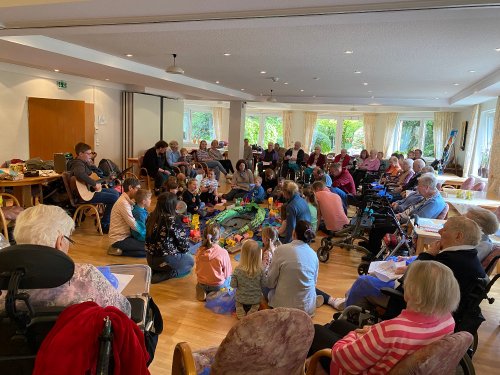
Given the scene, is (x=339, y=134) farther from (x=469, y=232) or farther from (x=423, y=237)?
(x=469, y=232)

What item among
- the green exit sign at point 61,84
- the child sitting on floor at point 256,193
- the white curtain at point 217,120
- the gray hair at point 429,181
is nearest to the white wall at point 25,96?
the green exit sign at point 61,84

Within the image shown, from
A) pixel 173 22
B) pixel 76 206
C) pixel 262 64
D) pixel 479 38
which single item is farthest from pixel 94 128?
pixel 479 38

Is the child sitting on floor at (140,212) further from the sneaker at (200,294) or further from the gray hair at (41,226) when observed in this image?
the gray hair at (41,226)

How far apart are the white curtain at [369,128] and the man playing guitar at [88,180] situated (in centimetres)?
1122

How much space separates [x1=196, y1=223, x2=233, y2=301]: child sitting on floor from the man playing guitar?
247 cm

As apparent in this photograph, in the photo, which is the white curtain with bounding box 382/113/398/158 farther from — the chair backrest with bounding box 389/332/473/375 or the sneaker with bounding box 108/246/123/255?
the chair backrest with bounding box 389/332/473/375

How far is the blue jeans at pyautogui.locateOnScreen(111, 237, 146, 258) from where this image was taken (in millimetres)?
4480

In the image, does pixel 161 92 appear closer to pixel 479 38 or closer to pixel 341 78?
pixel 341 78

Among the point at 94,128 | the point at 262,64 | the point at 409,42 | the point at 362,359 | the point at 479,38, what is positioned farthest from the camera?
the point at 94,128

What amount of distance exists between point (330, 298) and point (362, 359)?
195 centimetres

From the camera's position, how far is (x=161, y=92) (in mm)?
10922

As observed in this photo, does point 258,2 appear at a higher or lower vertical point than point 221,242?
higher

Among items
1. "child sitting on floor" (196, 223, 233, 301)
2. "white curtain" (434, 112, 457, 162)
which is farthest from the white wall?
"white curtain" (434, 112, 457, 162)

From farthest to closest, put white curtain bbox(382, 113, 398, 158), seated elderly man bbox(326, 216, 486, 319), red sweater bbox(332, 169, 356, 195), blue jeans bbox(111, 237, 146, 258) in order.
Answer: white curtain bbox(382, 113, 398, 158) < red sweater bbox(332, 169, 356, 195) < blue jeans bbox(111, 237, 146, 258) < seated elderly man bbox(326, 216, 486, 319)
